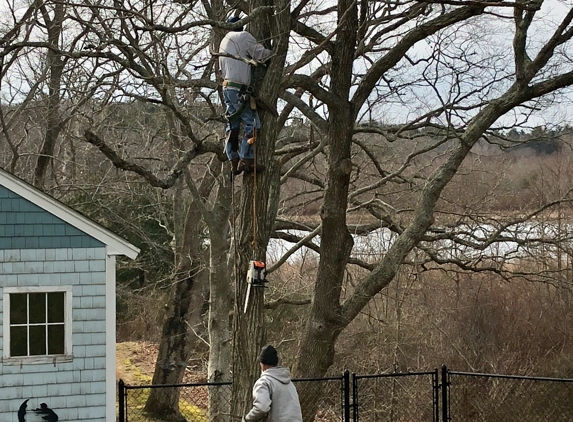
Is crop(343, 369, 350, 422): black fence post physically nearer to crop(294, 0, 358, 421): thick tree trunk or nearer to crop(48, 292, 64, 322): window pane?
crop(294, 0, 358, 421): thick tree trunk

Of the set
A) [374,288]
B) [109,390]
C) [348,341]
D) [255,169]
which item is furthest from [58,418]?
[348,341]

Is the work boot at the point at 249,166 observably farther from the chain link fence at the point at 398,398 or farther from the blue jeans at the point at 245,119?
the chain link fence at the point at 398,398

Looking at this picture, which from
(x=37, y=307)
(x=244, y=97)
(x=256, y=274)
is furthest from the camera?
(x=37, y=307)

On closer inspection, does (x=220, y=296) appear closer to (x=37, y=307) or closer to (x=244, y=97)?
(x=37, y=307)

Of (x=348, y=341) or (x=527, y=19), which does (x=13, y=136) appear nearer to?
(x=348, y=341)

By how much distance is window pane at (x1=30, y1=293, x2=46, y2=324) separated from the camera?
1044 centimetres

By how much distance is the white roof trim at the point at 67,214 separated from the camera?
10.4 metres

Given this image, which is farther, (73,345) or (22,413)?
(73,345)

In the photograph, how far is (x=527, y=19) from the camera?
11.1m

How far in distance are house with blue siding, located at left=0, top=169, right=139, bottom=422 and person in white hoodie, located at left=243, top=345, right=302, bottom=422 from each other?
4.94 meters

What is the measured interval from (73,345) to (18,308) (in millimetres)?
914

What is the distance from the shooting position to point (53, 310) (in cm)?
1055

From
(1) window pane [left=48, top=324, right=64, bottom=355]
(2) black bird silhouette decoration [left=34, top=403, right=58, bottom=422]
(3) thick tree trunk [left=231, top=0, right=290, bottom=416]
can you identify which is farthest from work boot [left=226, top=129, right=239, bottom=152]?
(2) black bird silhouette decoration [left=34, top=403, right=58, bottom=422]

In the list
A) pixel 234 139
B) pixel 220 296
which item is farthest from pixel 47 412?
pixel 234 139
